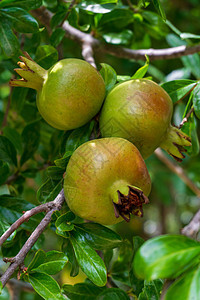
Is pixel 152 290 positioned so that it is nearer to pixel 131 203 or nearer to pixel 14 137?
pixel 131 203

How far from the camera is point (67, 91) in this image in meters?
0.99

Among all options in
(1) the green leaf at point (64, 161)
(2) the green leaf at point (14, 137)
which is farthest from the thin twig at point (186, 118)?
(2) the green leaf at point (14, 137)

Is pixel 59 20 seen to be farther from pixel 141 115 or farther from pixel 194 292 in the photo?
pixel 194 292

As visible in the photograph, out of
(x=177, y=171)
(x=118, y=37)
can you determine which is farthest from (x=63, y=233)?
(x=177, y=171)

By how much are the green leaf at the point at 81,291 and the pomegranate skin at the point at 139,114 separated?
0.43m

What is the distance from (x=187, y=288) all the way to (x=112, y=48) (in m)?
1.25

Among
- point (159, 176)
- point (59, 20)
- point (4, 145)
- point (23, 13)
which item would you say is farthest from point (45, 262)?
point (159, 176)

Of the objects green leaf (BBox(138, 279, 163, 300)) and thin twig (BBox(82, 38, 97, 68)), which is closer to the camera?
green leaf (BBox(138, 279, 163, 300))

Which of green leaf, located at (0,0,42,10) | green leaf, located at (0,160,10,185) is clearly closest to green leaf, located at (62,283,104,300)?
green leaf, located at (0,160,10,185)

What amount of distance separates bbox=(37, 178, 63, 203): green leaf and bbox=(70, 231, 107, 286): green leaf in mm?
185

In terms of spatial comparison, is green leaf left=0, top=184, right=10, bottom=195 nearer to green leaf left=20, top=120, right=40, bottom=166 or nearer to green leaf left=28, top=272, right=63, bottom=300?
green leaf left=20, top=120, right=40, bottom=166

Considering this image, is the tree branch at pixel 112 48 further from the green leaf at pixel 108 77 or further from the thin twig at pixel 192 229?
the thin twig at pixel 192 229

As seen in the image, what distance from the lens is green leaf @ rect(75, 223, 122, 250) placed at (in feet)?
3.15

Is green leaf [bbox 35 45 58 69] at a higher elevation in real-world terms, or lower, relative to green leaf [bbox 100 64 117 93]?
higher
